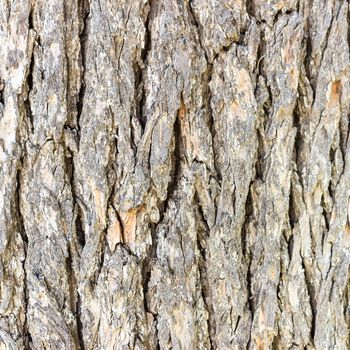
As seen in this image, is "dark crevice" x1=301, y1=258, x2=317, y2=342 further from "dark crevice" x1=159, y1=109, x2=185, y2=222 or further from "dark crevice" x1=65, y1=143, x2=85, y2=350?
"dark crevice" x1=65, y1=143, x2=85, y2=350

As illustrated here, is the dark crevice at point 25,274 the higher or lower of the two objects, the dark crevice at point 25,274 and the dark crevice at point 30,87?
the lower

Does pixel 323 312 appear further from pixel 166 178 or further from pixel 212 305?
pixel 166 178

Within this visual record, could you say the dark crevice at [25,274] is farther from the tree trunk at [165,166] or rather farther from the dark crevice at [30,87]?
the dark crevice at [30,87]

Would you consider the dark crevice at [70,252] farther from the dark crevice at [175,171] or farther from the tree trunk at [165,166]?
the dark crevice at [175,171]

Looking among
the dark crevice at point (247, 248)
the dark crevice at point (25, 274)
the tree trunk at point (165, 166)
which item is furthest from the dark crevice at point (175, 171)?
the dark crevice at point (25, 274)

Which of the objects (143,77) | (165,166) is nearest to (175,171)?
(165,166)

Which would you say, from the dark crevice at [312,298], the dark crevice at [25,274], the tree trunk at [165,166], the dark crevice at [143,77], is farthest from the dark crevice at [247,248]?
the dark crevice at [25,274]

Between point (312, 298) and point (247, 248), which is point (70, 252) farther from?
point (312, 298)

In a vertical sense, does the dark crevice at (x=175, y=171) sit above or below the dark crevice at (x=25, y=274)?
above

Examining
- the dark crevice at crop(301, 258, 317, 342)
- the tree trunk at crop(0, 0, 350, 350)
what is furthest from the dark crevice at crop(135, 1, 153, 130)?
the dark crevice at crop(301, 258, 317, 342)

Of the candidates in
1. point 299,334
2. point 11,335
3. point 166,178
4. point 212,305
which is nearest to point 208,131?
point 166,178
